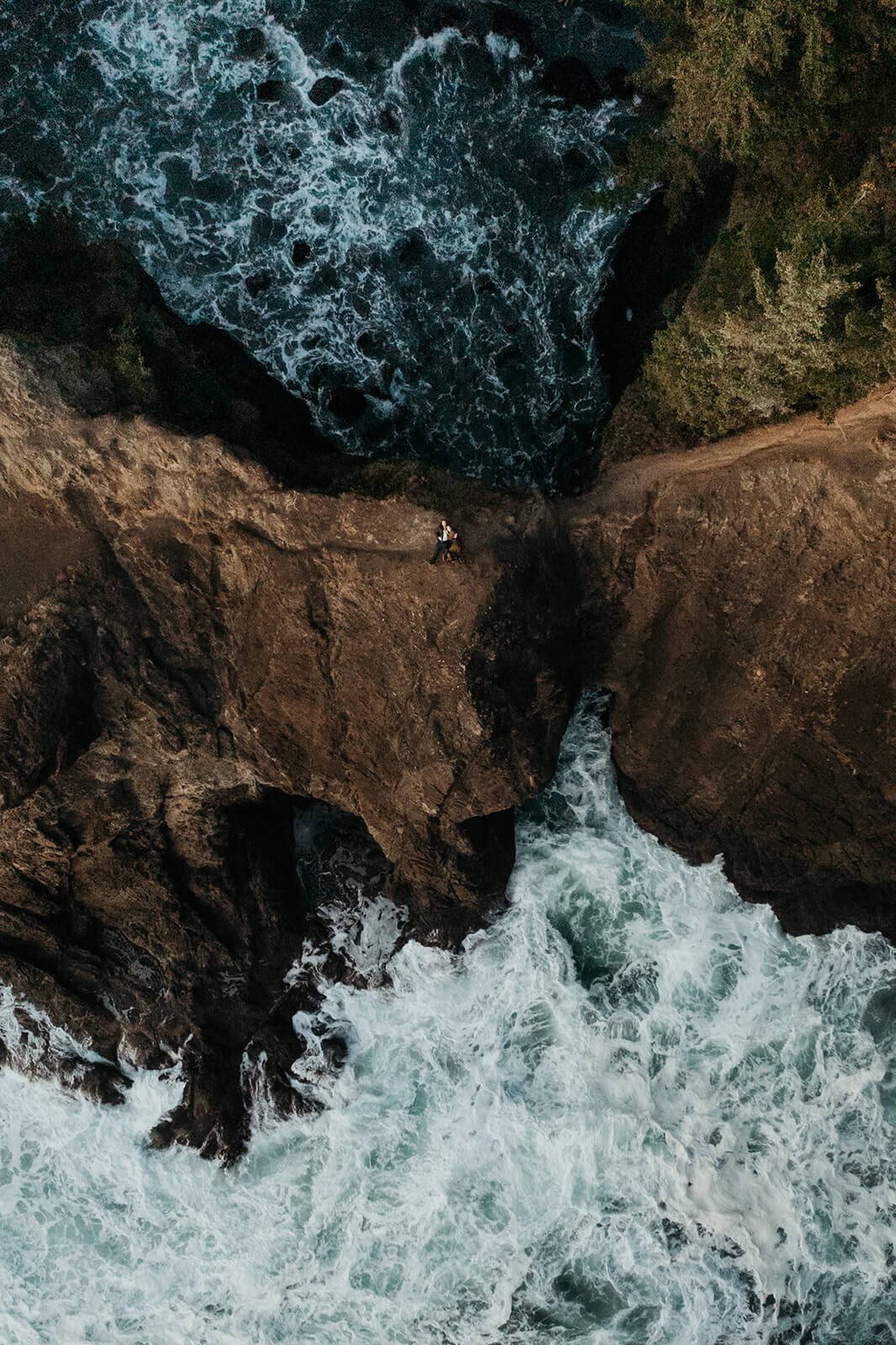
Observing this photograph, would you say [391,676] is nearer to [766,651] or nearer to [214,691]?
[214,691]

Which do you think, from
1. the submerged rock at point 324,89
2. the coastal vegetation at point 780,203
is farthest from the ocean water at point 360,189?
the coastal vegetation at point 780,203

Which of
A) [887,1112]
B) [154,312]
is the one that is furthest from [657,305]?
[887,1112]

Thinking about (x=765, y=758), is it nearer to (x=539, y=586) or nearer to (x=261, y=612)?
(x=539, y=586)

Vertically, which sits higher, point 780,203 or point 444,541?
point 780,203

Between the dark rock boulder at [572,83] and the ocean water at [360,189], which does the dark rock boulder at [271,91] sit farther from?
the dark rock boulder at [572,83]

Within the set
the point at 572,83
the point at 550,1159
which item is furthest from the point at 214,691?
the point at 572,83
